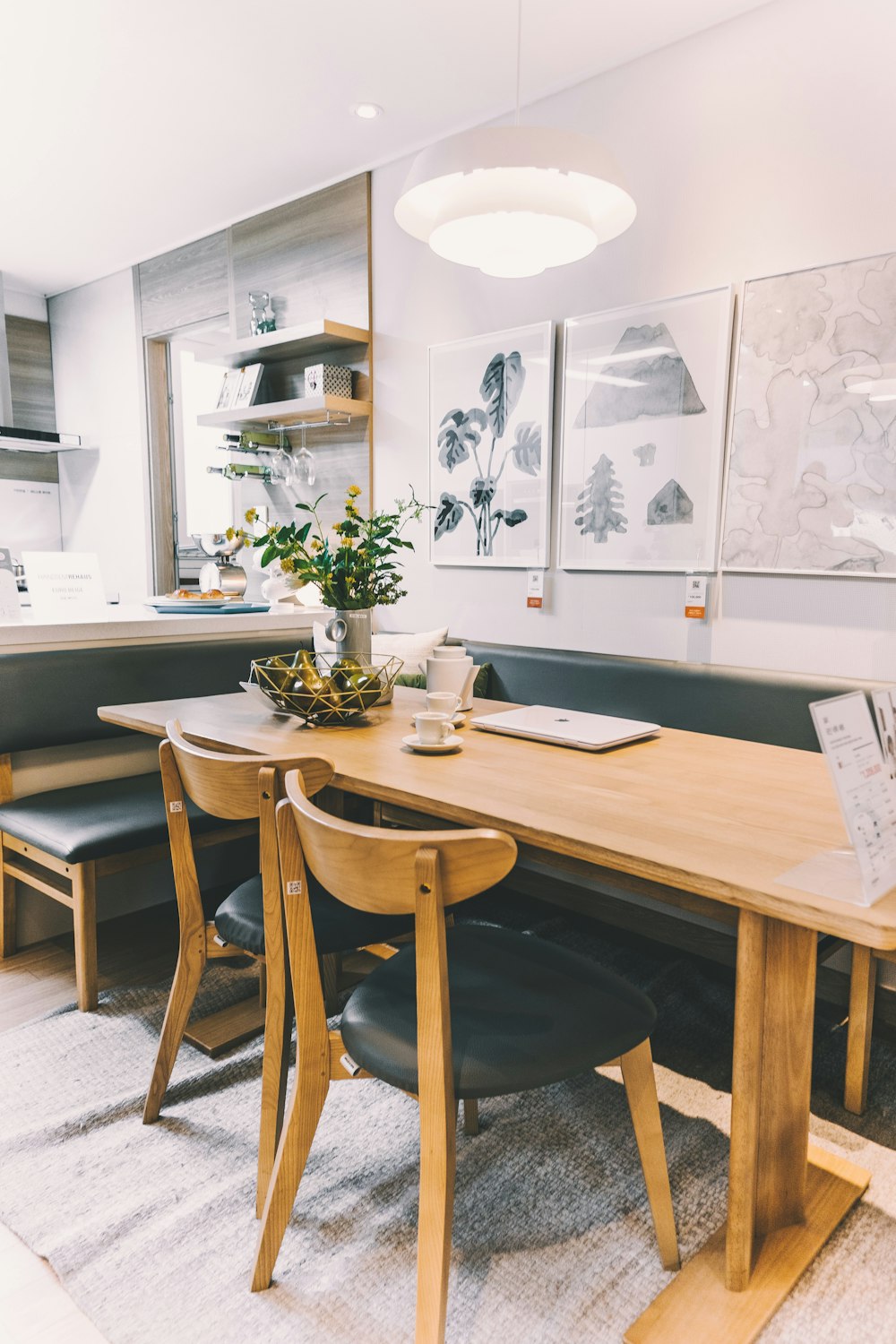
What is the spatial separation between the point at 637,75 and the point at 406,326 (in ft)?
4.09

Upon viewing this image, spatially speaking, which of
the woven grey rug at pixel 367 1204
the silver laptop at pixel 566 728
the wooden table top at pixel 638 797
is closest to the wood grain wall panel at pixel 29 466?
the wooden table top at pixel 638 797

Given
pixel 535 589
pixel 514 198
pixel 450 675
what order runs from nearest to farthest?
pixel 514 198 < pixel 450 675 < pixel 535 589

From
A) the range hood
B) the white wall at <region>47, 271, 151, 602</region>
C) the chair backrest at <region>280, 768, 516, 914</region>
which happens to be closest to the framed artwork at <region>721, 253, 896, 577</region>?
the chair backrest at <region>280, 768, 516, 914</region>

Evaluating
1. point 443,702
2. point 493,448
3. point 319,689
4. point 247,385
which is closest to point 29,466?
point 247,385

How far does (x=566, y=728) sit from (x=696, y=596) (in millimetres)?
1143

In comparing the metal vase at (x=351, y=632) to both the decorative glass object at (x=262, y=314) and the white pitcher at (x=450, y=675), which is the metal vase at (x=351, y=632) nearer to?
the white pitcher at (x=450, y=675)

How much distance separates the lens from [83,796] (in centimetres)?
246

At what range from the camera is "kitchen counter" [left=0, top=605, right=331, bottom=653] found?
8.14 ft

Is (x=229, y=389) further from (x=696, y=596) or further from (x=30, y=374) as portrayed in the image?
(x=696, y=596)

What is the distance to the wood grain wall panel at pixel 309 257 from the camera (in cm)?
379

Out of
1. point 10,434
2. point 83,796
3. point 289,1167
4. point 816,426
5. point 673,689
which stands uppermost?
point 10,434

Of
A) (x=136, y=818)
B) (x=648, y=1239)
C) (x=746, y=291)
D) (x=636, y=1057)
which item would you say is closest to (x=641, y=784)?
(x=636, y=1057)

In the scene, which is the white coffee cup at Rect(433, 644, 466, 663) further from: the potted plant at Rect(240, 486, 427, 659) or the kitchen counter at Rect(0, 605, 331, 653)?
the kitchen counter at Rect(0, 605, 331, 653)

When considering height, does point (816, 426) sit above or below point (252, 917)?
above
